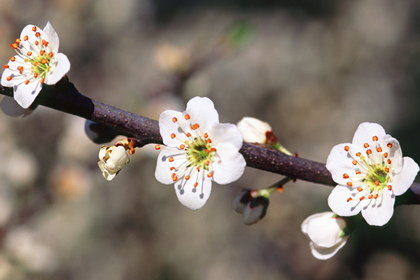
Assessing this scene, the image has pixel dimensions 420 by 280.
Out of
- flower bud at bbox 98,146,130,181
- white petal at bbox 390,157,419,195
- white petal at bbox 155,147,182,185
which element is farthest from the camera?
white petal at bbox 155,147,182,185

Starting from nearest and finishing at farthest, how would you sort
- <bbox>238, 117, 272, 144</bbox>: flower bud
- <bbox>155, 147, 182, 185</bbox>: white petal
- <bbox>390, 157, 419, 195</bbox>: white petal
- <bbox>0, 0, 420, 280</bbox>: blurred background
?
<bbox>390, 157, 419, 195</bbox>: white petal < <bbox>155, 147, 182, 185</bbox>: white petal < <bbox>238, 117, 272, 144</bbox>: flower bud < <bbox>0, 0, 420, 280</bbox>: blurred background

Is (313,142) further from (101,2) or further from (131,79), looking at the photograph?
(101,2)

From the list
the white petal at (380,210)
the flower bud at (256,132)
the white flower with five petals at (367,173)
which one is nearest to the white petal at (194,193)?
the flower bud at (256,132)

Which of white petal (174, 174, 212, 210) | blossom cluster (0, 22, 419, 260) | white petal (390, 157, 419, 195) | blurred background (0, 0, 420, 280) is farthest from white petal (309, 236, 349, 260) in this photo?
blurred background (0, 0, 420, 280)

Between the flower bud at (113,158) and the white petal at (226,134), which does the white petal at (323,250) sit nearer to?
the white petal at (226,134)

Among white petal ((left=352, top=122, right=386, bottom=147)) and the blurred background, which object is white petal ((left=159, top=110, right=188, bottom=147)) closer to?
white petal ((left=352, top=122, right=386, bottom=147))

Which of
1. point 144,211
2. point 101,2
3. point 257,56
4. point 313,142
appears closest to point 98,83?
point 101,2
